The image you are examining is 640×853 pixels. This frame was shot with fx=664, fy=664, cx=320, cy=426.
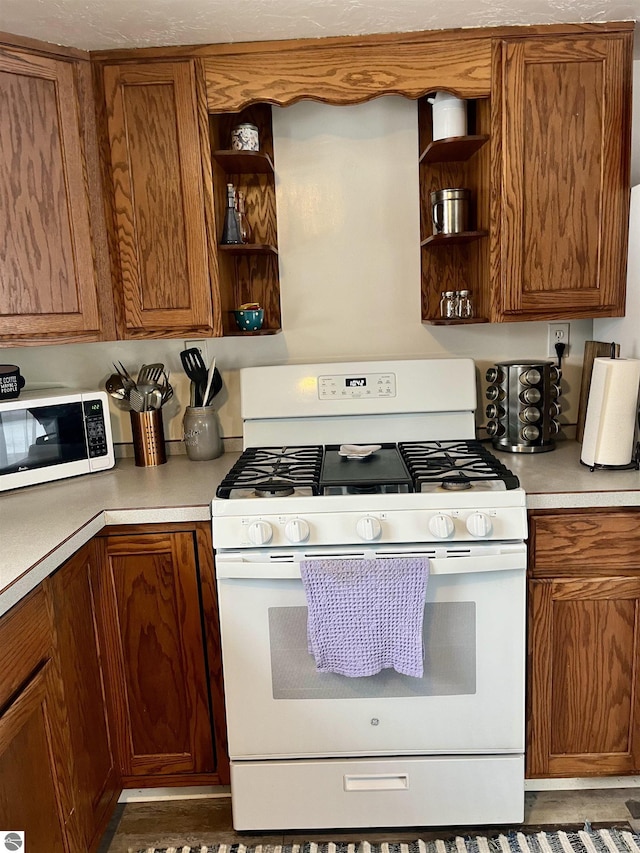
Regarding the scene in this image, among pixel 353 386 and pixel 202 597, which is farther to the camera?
pixel 353 386

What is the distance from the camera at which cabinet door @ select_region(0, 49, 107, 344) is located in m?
1.80

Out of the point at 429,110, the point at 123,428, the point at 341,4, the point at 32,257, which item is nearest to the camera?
the point at 341,4

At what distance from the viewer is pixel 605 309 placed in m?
2.01

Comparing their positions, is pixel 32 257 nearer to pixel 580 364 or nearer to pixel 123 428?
pixel 123 428

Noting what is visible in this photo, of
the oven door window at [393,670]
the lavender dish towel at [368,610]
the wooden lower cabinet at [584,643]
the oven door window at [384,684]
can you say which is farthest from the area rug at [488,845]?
the lavender dish towel at [368,610]

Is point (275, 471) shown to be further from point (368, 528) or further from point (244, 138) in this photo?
point (244, 138)

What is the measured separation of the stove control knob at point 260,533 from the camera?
5.31 feet

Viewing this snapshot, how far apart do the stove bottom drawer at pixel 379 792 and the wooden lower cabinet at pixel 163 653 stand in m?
0.16

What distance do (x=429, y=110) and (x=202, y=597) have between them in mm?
1683

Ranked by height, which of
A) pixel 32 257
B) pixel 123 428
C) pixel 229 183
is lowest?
pixel 123 428

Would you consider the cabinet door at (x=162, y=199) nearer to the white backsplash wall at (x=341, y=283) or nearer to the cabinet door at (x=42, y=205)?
the cabinet door at (x=42, y=205)

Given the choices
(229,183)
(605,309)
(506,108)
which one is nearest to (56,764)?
(229,183)

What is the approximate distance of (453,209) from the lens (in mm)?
2082

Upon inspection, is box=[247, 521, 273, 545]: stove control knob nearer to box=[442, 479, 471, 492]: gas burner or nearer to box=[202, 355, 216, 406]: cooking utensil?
box=[442, 479, 471, 492]: gas burner
